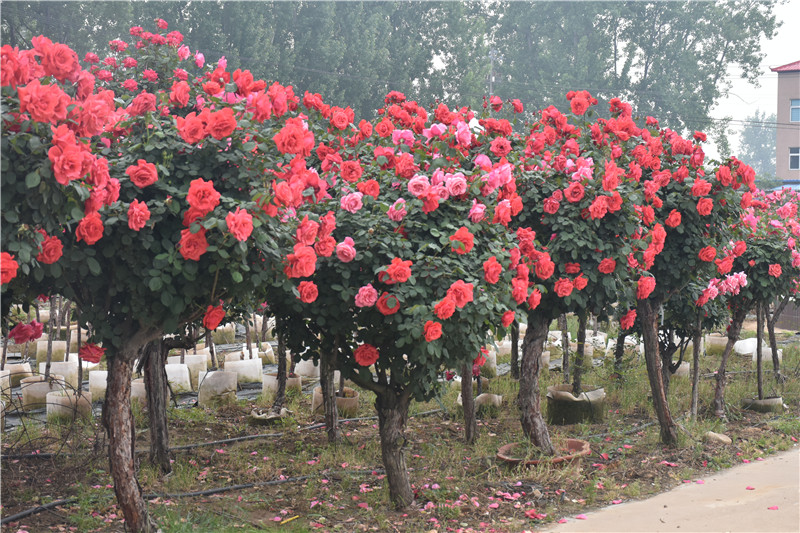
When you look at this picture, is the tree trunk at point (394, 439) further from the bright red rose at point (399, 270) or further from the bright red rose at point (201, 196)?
the bright red rose at point (201, 196)

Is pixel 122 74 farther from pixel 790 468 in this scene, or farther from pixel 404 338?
pixel 790 468

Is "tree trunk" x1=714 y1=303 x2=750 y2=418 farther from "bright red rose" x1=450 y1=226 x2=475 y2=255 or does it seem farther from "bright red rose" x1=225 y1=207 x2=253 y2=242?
"bright red rose" x1=225 y1=207 x2=253 y2=242

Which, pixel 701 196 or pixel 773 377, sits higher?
pixel 701 196

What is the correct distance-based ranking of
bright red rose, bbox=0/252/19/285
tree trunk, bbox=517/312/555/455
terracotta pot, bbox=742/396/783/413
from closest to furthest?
1. bright red rose, bbox=0/252/19/285
2. tree trunk, bbox=517/312/555/455
3. terracotta pot, bbox=742/396/783/413

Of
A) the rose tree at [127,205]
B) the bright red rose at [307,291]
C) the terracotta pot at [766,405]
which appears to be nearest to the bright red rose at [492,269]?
the bright red rose at [307,291]

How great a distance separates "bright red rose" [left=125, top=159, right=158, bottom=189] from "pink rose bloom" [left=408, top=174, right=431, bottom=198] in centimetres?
134

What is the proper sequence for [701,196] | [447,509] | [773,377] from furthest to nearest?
[773,377]
[701,196]
[447,509]

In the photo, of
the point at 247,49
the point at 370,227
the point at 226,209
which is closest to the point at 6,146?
the point at 226,209

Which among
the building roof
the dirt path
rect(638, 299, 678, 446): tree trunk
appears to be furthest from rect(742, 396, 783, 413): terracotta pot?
the building roof

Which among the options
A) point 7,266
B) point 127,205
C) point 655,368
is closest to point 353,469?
point 655,368

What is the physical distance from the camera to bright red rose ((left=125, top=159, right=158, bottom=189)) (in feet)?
9.39

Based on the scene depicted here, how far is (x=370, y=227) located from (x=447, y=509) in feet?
5.55

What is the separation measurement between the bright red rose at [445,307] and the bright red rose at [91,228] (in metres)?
1.51

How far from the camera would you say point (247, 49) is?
18.3 metres
